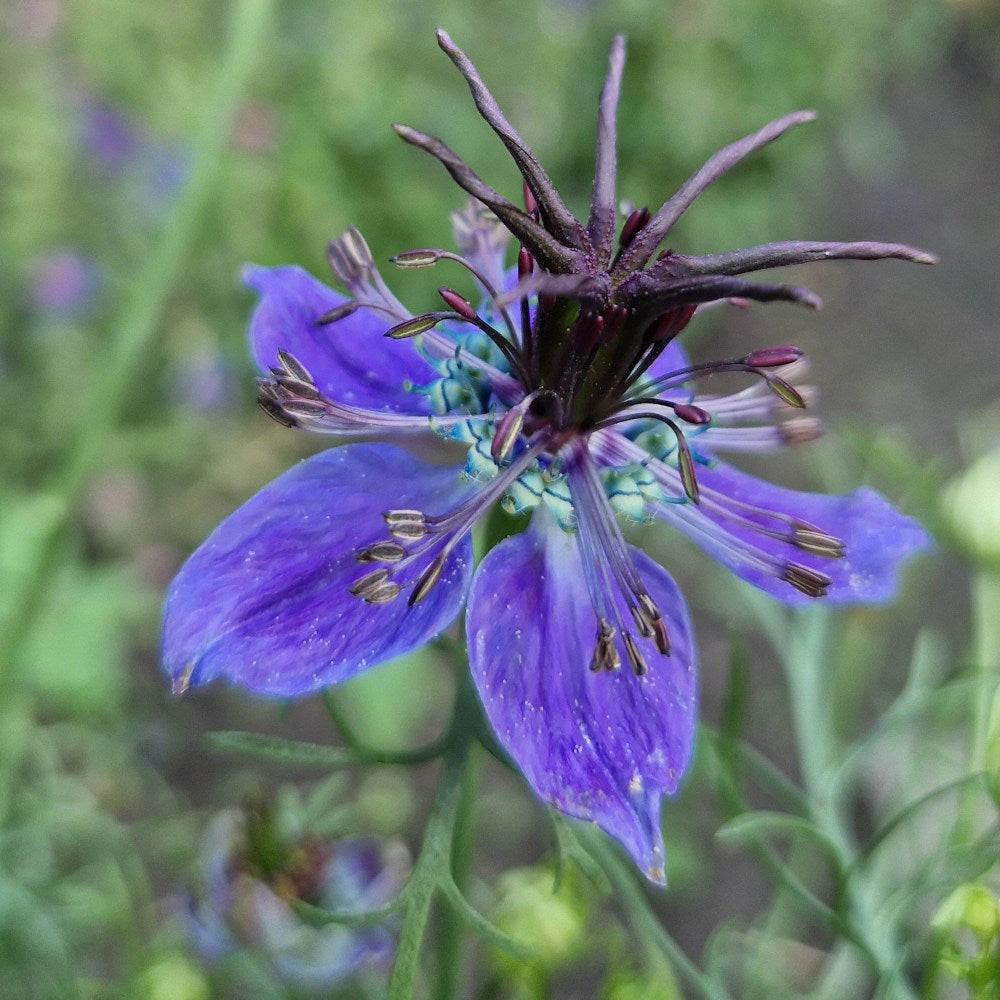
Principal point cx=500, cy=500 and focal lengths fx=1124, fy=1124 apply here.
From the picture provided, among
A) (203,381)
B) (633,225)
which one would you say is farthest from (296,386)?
(203,381)

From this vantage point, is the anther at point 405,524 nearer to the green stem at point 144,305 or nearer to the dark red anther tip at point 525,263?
the dark red anther tip at point 525,263

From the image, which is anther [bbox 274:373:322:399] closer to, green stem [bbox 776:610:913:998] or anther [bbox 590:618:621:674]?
anther [bbox 590:618:621:674]

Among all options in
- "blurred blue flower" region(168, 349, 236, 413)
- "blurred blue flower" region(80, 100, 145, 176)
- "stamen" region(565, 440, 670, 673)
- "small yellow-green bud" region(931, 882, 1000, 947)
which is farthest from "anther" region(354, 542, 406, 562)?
"blurred blue flower" region(80, 100, 145, 176)

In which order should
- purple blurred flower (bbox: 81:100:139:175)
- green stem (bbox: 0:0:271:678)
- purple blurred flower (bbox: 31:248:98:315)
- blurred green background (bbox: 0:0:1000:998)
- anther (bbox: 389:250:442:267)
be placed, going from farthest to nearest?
purple blurred flower (bbox: 81:100:139:175) → purple blurred flower (bbox: 31:248:98:315) → blurred green background (bbox: 0:0:1000:998) → green stem (bbox: 0:0:271:678) → anther (bbox: 389:250:442:267)

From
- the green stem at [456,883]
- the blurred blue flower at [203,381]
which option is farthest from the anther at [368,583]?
the blurred blue flower at [203,381]

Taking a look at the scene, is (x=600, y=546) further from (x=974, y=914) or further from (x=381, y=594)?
(x=974, y=914)

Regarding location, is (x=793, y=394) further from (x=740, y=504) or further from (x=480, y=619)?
(x=480, y=619)
